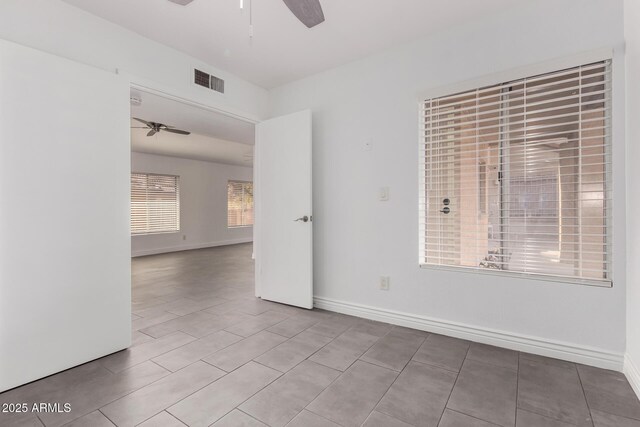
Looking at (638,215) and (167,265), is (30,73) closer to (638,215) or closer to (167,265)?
(638,215)

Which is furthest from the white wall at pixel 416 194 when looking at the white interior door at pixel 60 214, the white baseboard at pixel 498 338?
the white interior door at pixel 60 214

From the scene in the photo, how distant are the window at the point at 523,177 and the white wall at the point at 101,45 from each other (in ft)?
7.07

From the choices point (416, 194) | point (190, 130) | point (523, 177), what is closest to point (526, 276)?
point (523, 177)

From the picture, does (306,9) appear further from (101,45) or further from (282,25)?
(101,45)

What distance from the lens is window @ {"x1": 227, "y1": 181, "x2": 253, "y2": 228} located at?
9.54 metres

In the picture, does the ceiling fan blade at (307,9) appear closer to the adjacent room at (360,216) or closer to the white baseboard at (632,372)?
the adjacent room at (360,216)

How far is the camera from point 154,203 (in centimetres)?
766

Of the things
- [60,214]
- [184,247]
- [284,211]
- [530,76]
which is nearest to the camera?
[60,214]

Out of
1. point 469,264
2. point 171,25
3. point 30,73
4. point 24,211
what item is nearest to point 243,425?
point 24,211

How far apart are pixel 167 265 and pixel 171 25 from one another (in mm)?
4724

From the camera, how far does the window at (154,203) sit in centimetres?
735

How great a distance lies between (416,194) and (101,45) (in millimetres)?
2696

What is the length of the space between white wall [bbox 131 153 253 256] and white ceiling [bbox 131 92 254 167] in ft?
1.24

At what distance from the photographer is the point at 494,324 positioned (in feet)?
7.72
